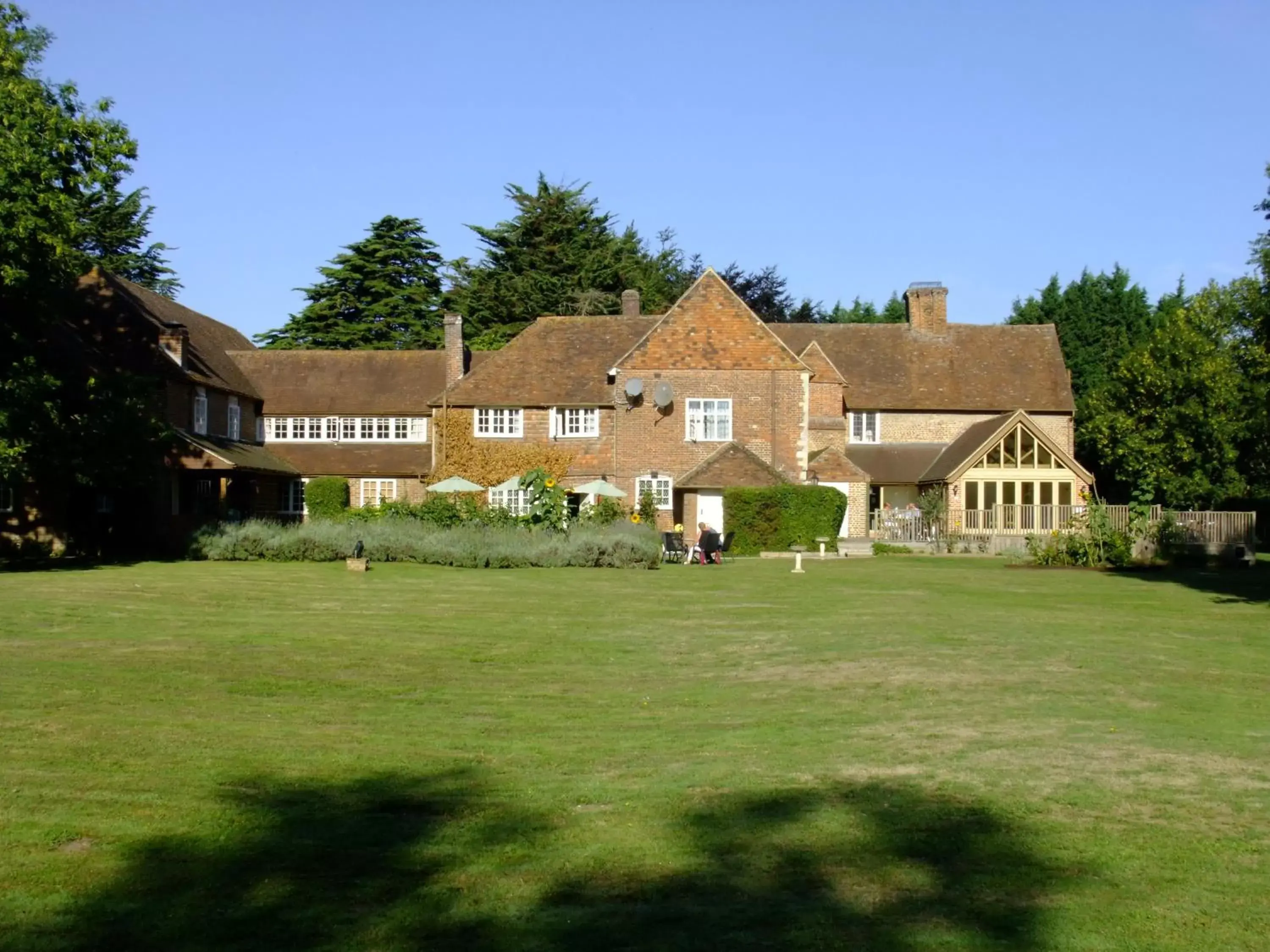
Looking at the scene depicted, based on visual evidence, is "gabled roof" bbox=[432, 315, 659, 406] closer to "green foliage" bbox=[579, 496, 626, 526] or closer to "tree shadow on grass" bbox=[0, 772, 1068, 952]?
"green foliage" bbox=[579, 496, 626, 526]

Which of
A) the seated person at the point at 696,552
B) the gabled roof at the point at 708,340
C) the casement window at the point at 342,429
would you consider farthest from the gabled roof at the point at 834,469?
the casement window at the point at 342,429

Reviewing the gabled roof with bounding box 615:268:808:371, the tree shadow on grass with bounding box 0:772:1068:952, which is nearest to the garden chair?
the gabled roof with bounding box 615:268:808:371

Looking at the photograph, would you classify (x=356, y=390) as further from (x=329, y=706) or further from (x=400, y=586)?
(x=329, y=706)

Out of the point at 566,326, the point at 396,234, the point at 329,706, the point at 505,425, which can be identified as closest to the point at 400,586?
the point at 329,706

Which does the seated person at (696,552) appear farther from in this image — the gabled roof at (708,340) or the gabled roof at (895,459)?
the gabled roof at (895,459)

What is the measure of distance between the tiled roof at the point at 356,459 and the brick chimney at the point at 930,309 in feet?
71.0

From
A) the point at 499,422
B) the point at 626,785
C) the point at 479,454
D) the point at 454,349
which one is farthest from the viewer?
the point at 454,349

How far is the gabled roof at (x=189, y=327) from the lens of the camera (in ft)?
132

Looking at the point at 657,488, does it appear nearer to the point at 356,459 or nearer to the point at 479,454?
the point at 479,454

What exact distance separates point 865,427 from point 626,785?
45.2 m

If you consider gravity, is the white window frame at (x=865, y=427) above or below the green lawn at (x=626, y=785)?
above

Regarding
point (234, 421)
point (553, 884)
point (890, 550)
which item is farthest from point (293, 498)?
point (553, 884)

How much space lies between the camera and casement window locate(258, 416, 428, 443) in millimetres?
49750

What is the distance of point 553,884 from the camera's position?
22.0 ft
